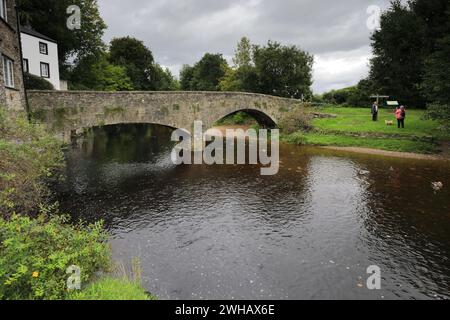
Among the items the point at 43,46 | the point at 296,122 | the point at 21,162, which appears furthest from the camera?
the point at 296,122

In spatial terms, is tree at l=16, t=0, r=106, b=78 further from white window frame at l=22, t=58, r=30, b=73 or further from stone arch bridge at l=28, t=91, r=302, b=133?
stone arch bridge at l=28, t=91, r=302, b=133

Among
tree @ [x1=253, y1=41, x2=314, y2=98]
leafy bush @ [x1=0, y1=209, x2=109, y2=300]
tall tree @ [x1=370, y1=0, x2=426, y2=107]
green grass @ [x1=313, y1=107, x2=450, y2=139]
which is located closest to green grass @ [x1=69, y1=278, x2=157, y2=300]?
leafy bush @ [x1=0, y1=209, x2=109, y2=300]

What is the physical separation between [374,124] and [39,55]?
41313mm

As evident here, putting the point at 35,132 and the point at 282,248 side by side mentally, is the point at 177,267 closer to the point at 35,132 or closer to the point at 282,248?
the point at 282,248

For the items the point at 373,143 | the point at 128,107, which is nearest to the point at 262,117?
the point at 373,143

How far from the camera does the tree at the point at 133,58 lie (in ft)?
220

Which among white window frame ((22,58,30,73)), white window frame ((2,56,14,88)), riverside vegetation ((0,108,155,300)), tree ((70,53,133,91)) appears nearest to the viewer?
riverside vegetation ((0,108,155,300))

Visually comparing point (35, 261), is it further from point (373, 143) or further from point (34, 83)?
point (373, 143)

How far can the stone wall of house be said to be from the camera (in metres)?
16.4

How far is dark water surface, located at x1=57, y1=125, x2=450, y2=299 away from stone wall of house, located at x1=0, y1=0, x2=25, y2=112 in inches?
227

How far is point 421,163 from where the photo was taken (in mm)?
24703

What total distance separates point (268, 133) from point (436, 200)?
95.2ft

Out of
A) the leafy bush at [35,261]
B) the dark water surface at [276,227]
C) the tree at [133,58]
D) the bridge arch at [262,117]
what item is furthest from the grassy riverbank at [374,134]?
the tree at [133,58]

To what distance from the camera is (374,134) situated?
32688 mm
